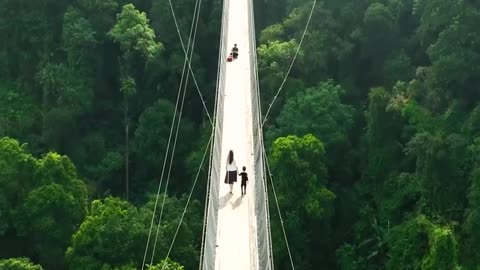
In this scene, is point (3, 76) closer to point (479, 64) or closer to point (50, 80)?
point (50, 80)

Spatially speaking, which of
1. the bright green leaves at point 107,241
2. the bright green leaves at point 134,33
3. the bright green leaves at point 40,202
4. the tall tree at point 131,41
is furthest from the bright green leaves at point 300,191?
the bright green leaves at point 134,33

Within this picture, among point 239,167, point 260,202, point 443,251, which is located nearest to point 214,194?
point 260,202

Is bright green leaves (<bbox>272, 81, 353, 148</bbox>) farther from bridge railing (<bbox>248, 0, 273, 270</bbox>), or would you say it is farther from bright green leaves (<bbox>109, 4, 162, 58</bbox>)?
bright green leaves (<bbox>109, 4, 162, 58</bbox>)

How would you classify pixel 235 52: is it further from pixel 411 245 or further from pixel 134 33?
pixel 411 245

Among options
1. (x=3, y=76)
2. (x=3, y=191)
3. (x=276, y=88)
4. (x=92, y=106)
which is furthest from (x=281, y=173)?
(x=3, y=76)

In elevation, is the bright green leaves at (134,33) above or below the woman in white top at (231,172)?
above

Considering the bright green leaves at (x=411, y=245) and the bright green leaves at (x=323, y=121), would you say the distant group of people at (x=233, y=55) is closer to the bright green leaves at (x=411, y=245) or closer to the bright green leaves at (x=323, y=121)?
the bright green leaves at (x=323, y=121)
